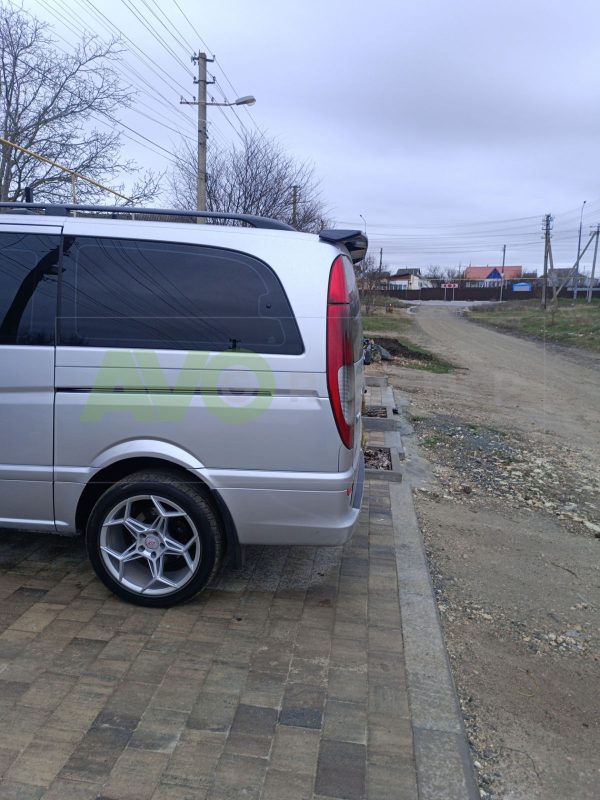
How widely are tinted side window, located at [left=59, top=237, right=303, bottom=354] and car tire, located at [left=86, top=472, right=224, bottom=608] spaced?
754 millimetres

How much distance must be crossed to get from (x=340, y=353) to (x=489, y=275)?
13009cm

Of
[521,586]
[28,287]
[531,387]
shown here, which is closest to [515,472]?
[521,586]

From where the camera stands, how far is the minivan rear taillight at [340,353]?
2.96 m

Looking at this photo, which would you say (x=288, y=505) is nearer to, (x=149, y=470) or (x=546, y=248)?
(x=149, y=470)

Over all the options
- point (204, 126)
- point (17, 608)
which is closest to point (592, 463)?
point (17, 608)

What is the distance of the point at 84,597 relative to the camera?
3.38 meters

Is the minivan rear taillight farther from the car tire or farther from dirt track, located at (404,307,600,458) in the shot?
dirt track, located at (404,307,600,458)

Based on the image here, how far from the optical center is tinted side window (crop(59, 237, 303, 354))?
3021 mm

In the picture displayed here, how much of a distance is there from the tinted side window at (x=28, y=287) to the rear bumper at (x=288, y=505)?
46.7 inches

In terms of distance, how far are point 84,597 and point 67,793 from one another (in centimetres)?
140

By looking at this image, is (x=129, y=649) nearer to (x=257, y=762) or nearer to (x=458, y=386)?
(x=257, y=762)

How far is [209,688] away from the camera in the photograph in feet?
8.66

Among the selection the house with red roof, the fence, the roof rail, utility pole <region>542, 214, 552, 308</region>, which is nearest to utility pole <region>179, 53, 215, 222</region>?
the roof rail

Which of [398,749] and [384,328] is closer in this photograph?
[398,749]
